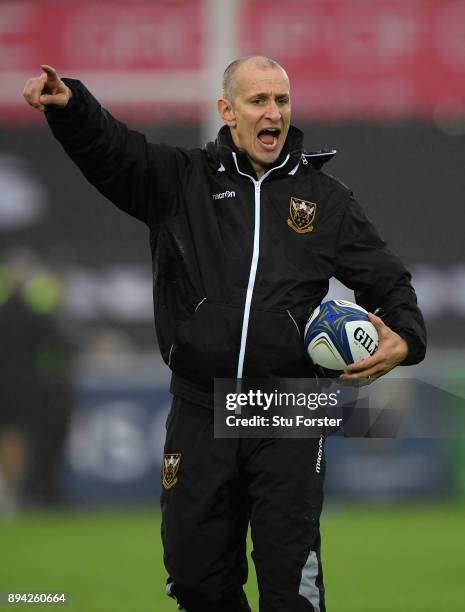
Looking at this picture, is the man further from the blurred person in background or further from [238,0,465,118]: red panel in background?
[238,0,465,118]: red panel in background

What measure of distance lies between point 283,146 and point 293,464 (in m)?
1.21

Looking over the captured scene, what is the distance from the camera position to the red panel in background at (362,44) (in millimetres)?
13609

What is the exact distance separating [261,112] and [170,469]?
4.52 feet

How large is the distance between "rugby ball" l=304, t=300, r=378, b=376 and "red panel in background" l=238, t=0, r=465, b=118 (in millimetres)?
8562

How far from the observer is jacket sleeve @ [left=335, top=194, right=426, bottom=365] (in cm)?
541

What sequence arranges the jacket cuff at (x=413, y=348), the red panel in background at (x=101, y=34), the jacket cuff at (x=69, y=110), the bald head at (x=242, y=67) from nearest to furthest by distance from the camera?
the jacket cuff at (x=69, y=110) → the jacket cuff at (x=413, y=348) → the bald head at (x=242, y=67) → the red panel in background at (x=101, y=34)

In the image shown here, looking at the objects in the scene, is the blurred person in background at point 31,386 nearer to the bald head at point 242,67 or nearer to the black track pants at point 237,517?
the black track pants at point 237,517

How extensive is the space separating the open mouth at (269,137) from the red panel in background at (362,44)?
8.21 metres

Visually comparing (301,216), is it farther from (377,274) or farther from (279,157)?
(377,274)

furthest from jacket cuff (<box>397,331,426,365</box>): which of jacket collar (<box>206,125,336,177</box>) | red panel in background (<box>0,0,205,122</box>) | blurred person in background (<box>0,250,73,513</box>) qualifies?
red panel in background (<box>0,0,205,122</box>)

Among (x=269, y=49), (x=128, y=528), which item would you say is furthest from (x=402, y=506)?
(x=269, y=49)

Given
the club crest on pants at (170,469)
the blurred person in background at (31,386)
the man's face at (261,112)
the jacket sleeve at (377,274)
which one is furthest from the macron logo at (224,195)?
the blurred person in background at (31,386)

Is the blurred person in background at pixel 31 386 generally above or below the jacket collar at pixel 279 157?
below

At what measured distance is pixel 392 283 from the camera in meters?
5.48
